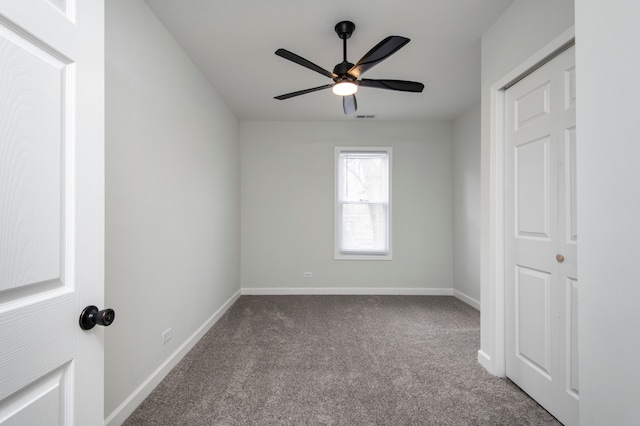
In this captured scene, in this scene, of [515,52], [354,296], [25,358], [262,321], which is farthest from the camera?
[354,296]

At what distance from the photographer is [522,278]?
2102mm

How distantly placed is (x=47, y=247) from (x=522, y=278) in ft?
8.14

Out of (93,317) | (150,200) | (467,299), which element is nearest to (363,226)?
(467,299)

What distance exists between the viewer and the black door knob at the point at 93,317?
842 mm

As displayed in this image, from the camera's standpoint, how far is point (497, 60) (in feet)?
7.43

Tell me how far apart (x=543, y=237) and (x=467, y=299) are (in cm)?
264

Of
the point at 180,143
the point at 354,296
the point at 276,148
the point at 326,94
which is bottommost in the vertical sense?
the point at 354,296

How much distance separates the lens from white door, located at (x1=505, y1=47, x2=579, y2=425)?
1.72 metres

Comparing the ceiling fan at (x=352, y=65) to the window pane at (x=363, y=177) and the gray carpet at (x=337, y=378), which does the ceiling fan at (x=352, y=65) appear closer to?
the window pane at (x=363, y=177)

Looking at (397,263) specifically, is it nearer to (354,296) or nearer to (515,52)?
(354,296)

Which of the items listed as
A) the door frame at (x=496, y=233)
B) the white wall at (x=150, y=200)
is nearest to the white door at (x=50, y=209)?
the white wall at (x=150, y=200)

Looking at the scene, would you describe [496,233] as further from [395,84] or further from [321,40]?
[321,40]

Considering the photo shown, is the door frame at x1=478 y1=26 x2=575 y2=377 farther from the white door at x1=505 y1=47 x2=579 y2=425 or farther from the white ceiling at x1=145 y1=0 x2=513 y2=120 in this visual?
the white ceiling at x1=145 y1=0 x2=513 y2=120

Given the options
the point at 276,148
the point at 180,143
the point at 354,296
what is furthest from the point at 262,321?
the point at 276,148
